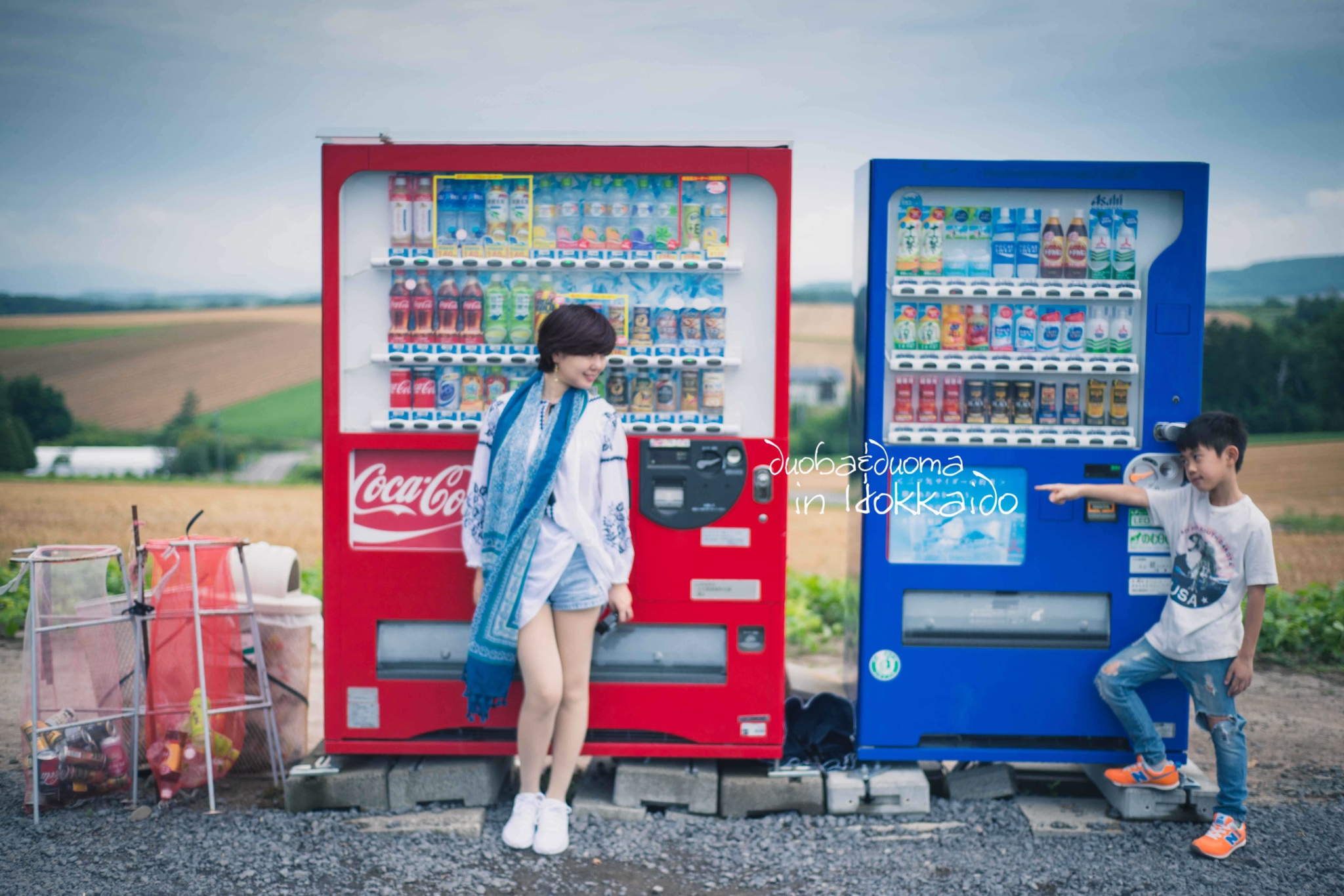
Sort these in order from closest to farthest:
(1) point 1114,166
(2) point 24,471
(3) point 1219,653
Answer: (3) point 1219,653
(1) point 1114,166
(2) point 24,471

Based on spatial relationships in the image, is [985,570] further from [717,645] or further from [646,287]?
[646,287]

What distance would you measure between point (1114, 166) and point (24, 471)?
6.29m

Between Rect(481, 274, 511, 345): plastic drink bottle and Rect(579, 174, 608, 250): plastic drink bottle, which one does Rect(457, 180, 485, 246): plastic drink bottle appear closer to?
Rect(481, 274, 511, 345): plastic drink bottle

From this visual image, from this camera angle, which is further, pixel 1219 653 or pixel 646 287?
pixel 646 287

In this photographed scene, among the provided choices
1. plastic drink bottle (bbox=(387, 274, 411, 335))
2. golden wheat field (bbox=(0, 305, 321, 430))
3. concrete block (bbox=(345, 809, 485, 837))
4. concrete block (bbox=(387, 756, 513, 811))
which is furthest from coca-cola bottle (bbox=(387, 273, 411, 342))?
golden wheat field (bbox=(0, 305, 321, 430))

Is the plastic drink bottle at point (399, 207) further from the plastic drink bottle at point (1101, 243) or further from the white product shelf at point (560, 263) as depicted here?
the plastic drink bottle at point (1101, 243)

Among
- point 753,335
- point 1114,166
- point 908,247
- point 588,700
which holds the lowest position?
point 588,700

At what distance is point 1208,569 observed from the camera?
2760 millimetres

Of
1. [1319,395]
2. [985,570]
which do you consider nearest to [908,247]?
[985,570]

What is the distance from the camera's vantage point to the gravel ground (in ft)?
8.38

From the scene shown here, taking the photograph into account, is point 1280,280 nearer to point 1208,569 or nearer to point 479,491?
point 1208,569

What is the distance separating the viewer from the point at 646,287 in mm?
2979

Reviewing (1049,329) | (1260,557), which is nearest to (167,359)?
(1049,329)

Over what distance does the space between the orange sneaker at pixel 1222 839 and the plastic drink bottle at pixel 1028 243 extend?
182cm
